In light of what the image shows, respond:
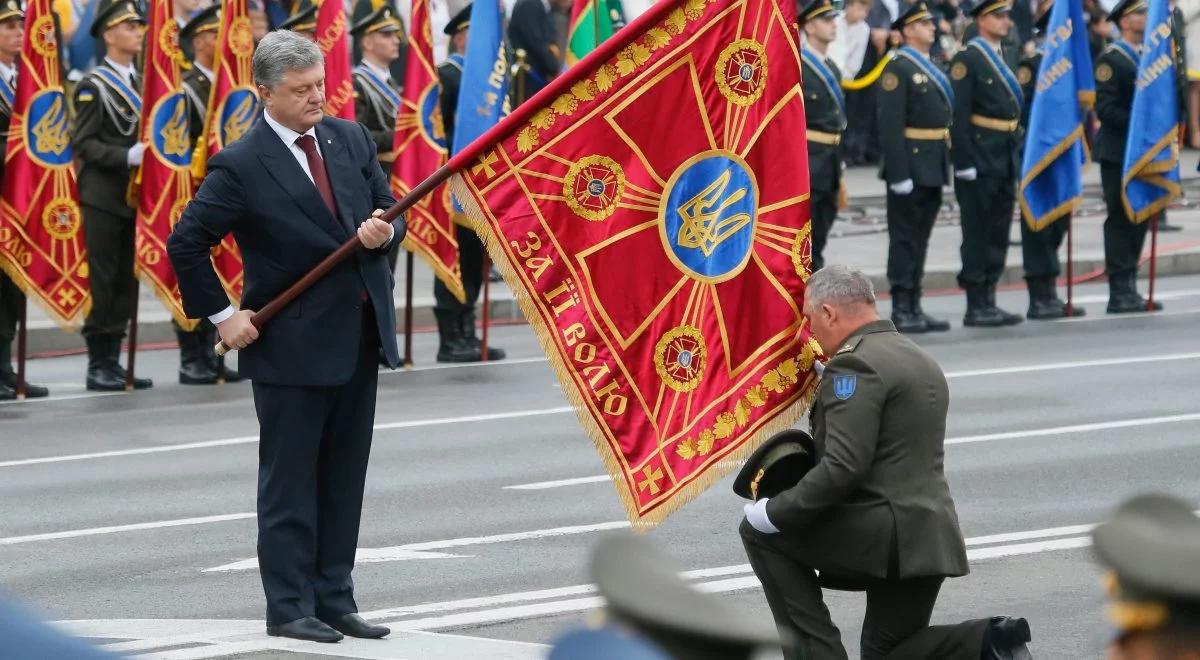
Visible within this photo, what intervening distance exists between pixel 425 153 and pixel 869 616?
29.1 ft

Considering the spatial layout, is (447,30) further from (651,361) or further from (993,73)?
(651,361)

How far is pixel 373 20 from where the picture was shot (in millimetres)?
15477

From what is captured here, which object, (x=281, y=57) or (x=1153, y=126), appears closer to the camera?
(x=281, y=57)

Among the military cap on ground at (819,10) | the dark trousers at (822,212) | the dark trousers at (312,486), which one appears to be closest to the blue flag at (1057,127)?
the dark trousers at (822,212)

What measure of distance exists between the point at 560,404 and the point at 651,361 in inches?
246

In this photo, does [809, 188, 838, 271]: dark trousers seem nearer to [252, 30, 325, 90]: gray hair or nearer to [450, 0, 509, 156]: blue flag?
[450, 0, 509, 156]: blue flag

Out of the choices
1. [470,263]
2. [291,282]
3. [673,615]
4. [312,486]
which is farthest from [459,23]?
[673,615]

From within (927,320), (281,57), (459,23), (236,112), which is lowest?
(927,320)

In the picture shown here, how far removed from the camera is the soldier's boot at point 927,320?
1695 cm

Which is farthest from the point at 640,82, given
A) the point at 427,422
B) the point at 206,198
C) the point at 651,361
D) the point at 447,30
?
the point at 447,30

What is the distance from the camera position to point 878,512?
6609mm

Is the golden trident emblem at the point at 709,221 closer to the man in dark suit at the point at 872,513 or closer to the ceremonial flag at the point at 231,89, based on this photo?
the man in dark suit at the point at 872,513

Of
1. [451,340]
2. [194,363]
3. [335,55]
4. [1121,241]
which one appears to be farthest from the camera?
[1121,241]

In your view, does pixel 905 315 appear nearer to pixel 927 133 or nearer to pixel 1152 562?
pixel 927 133
